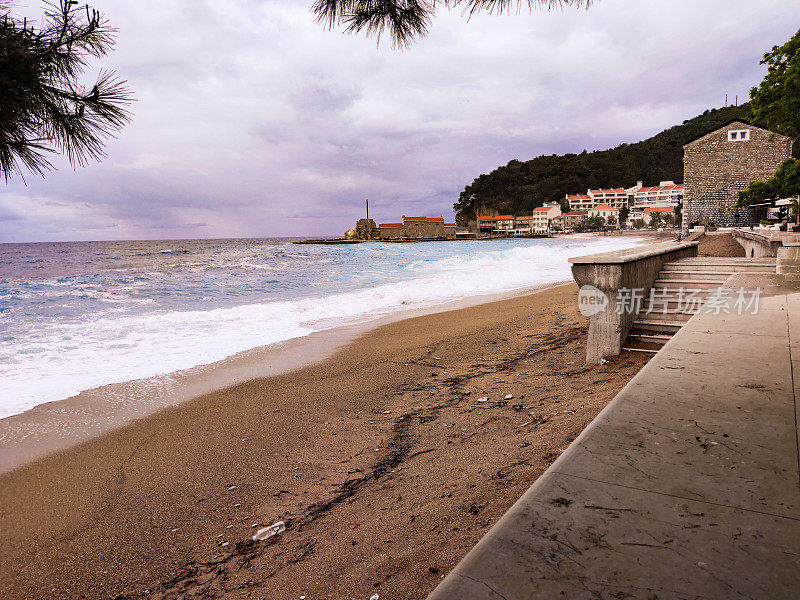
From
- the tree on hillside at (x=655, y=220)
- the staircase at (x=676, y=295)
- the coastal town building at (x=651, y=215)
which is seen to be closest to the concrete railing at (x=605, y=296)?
the staircase at (x=676, y=295)

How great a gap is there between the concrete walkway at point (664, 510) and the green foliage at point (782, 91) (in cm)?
1426

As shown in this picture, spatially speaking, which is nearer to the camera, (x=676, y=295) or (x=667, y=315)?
(x=667, y=315)

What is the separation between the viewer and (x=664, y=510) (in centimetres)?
122

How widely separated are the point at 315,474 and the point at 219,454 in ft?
3.50

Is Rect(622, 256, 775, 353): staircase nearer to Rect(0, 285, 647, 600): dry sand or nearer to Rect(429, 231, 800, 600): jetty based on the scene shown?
Rect(0, 285, 647, 600): dry sand

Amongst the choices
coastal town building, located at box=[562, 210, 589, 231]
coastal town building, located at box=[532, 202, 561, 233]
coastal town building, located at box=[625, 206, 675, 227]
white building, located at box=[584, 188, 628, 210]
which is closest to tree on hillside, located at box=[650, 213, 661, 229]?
coastal town building, located at box=[625, 206, 675, 227]

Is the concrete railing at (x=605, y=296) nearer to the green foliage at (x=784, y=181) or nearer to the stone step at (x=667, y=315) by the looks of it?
the stone step at (x=667, y=315)

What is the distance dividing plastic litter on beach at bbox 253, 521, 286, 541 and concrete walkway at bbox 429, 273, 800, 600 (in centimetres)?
195

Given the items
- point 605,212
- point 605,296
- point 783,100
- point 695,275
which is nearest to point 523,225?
point 605,212

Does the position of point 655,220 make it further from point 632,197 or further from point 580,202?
point 580,202

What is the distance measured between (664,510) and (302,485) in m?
2.52

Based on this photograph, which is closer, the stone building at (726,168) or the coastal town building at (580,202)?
the stone building at (726,168)

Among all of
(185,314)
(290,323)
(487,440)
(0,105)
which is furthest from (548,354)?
(185,314)

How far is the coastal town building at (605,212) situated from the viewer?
11419 centimetres
